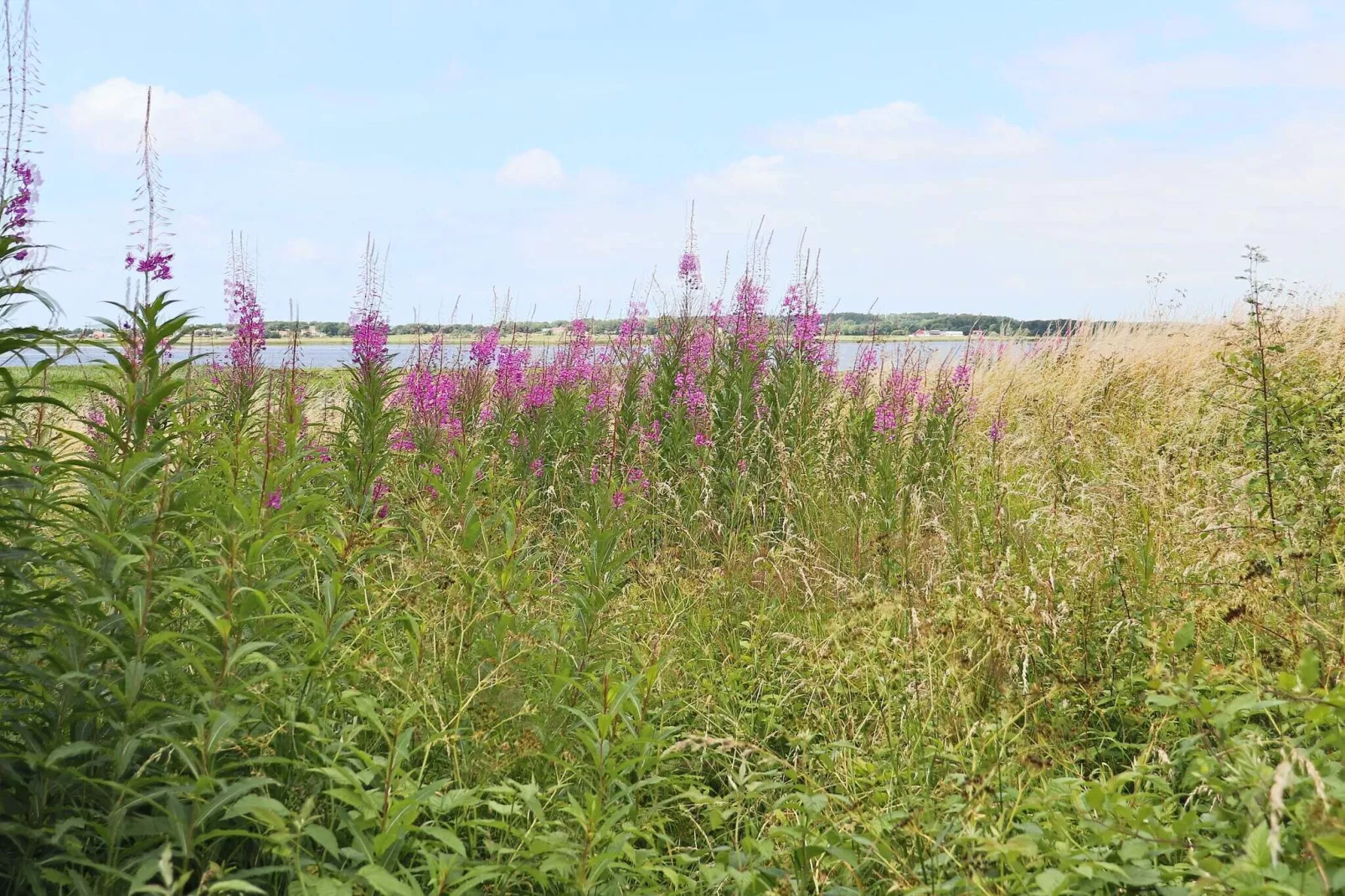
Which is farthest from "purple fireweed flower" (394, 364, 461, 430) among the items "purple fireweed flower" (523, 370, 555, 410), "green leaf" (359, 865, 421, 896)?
"green leaf" (359, 865, 421, 896)

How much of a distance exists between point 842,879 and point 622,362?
19.0 feet

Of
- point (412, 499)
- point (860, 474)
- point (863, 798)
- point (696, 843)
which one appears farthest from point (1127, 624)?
point (412, 499)

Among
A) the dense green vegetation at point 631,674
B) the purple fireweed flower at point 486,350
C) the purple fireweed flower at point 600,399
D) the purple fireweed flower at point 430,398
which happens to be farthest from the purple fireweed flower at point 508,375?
the dense green vegetation at point 631,674

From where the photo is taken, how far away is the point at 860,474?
6.12 meters

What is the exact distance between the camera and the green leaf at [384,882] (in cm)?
194

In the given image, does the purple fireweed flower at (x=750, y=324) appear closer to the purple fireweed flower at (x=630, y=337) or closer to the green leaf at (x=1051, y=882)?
the purple fireweed flower at (x=630, y=337)

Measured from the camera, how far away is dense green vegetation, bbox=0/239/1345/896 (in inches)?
86.5

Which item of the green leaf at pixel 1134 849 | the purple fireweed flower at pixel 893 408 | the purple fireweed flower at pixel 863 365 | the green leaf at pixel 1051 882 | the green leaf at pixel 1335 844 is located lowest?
the green leaf at pixel 1051 882

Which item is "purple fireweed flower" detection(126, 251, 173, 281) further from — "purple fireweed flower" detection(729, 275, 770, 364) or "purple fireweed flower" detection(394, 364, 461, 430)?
"purple fireweed flower" detection(729, 275, 770, 364)

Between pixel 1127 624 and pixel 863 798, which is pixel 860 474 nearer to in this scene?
pixel 1127 624

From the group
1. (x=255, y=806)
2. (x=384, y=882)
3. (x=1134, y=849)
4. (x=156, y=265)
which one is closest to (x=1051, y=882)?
(x=1134, y=849)

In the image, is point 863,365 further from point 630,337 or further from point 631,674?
point 631,674

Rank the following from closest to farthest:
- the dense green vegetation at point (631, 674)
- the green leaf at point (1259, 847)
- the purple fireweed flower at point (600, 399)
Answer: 1. the green leaf at point (1259, 847)
2. the dense green vegetation at point (631, 674)
3. the purple fireweed flower at point (600, 399)

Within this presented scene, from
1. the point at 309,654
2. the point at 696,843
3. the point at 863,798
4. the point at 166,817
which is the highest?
the point at 309,654
